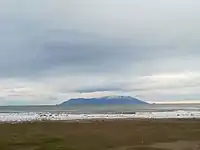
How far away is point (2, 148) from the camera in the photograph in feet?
86.4

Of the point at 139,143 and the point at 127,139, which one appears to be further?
the point at 127,139

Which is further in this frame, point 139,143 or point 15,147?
point 139,143

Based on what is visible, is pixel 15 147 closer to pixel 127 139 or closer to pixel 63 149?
pixel 63 149

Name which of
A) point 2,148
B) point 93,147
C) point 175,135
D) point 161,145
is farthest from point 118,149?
point 175,135

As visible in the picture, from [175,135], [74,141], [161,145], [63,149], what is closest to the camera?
[63,149]

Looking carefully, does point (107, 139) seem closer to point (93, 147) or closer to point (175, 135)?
point (93, 147)

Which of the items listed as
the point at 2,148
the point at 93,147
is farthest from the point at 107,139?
the point at 2,148

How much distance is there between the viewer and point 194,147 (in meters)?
26.2

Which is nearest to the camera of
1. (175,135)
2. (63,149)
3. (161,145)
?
(63,149)

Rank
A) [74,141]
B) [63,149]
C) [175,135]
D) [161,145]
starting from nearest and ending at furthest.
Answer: [63,149] → [161,145] → [74,141] → [175,135]

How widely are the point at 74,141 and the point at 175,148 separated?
804 cm

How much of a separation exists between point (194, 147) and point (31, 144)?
1169 centimetres

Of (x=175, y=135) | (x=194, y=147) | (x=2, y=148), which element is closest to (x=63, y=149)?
(x=2, y=148)

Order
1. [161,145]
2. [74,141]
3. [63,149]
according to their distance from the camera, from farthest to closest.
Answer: [74,141] < [161,145] < [63,149]
